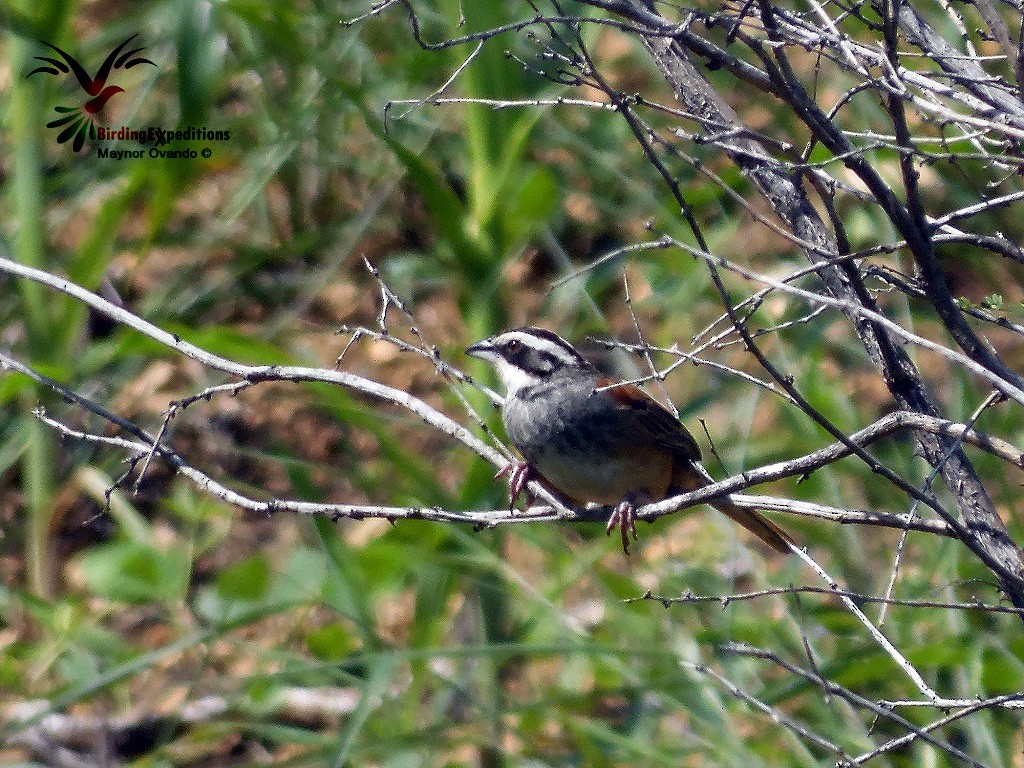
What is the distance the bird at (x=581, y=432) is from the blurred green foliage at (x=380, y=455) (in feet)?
1.02

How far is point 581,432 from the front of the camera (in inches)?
178

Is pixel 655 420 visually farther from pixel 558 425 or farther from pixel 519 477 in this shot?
pixel 519 477

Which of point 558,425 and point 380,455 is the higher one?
point 558,425

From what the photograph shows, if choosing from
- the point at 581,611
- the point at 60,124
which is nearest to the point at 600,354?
the point at 581,611

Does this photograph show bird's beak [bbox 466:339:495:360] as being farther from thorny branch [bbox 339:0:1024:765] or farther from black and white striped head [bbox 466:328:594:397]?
thorny branch [bbox 339:0:1024:765]

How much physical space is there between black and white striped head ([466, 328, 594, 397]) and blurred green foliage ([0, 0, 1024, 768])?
252 millimetres

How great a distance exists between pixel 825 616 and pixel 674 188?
136 inches

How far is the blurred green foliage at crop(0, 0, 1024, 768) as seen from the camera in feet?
16.6

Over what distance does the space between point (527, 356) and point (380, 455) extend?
2846mm

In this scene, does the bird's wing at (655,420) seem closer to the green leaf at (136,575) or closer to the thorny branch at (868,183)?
the thorny branch at (868,183)

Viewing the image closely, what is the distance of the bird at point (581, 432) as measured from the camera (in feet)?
14.7

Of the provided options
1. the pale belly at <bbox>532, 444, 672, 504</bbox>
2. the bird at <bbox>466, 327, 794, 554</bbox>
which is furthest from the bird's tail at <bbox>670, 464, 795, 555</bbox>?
the pale belly at <bbox>532, 444, 672, 504</bbox>

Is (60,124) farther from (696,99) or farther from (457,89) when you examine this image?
(696,99)

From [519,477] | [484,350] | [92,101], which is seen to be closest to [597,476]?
[519,477]
